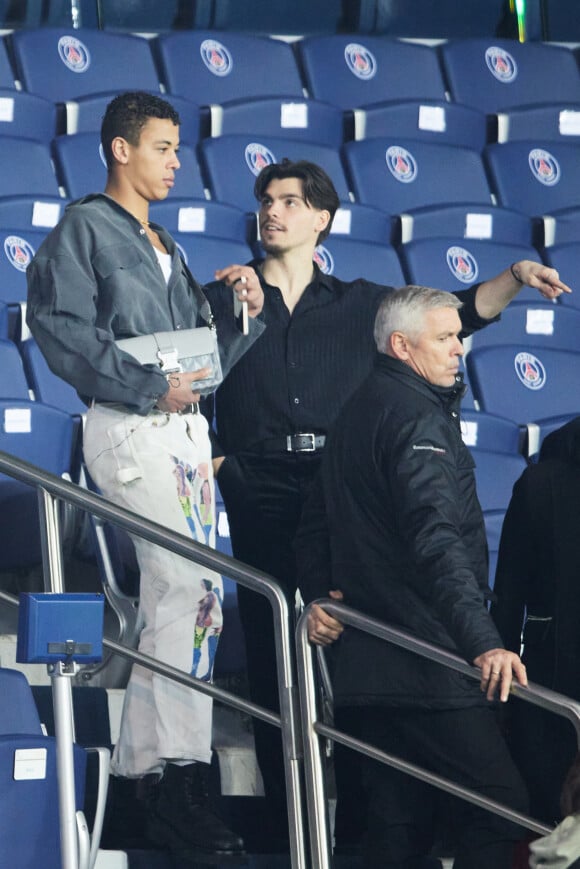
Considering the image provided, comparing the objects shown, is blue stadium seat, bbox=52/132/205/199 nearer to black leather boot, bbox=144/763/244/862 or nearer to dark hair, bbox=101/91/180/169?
dark hair, bbox=101/91/180/169

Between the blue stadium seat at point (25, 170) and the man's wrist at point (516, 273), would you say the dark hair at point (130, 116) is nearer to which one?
the man's wrist at point (516, 273)

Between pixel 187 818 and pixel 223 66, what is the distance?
3802 mm

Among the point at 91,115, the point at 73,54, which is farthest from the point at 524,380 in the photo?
the point at 73,54

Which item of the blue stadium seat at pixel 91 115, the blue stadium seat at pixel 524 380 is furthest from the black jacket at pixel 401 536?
the blue stadium seat at pixel 91 115

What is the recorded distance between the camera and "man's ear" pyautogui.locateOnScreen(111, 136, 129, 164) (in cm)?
289

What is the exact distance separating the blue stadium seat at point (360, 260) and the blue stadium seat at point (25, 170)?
37.8 inches

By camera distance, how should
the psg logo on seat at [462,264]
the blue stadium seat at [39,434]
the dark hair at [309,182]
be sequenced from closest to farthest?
the dark hair at [309,182]
the blue stadium seat at [39,434]
the psg logo on seat at [462,264]

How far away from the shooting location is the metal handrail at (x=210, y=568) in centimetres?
254

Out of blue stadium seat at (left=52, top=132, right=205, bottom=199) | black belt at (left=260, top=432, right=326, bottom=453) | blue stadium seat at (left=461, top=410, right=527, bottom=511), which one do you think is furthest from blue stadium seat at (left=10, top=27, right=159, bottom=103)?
black belt at (left=260, top=432, right=326, bottom=453)

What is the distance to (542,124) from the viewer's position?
19.0 feet

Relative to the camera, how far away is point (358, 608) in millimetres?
2541

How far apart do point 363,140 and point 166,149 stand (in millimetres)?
2493

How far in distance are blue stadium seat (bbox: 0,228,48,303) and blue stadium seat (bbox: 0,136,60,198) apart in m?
0.56

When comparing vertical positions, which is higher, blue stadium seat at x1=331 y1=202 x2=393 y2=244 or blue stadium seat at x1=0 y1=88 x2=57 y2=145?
blue stadium seat at x1=0 y1=88 x2=57 y2=145
